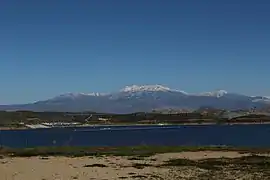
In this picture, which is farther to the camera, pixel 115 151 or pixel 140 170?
pixel 115 151

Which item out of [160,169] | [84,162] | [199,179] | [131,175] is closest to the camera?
[199,179]

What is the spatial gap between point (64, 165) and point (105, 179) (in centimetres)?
1095

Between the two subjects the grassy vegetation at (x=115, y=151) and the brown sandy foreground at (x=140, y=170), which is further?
the grassy vegetation at (x=115, y=151)

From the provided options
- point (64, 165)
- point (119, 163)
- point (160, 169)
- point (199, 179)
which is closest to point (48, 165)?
point (64, 165)

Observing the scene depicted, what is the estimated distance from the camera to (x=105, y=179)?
34.5 metres

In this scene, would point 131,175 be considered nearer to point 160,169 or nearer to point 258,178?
point 160,169

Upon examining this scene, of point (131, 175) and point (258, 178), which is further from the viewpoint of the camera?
point (131, 175)

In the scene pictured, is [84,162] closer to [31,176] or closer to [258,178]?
[31,176]

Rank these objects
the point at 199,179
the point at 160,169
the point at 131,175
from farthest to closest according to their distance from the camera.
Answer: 1. the point at 160,169
2. the point at 131,175
3. the point at 199,179

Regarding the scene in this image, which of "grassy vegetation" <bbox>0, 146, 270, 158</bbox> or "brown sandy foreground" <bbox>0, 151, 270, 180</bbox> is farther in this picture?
"grassy vegetation" <bbox>0, 146, 270, 158</bbox>

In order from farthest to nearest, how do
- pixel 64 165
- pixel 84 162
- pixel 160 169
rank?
pixel 84 162, pixel 64 165, pixel 160 169

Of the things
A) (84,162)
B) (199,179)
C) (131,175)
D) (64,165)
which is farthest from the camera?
(84,162)

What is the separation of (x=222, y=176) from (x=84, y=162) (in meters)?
16.1

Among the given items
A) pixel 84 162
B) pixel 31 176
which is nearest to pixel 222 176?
pixel 31 176
